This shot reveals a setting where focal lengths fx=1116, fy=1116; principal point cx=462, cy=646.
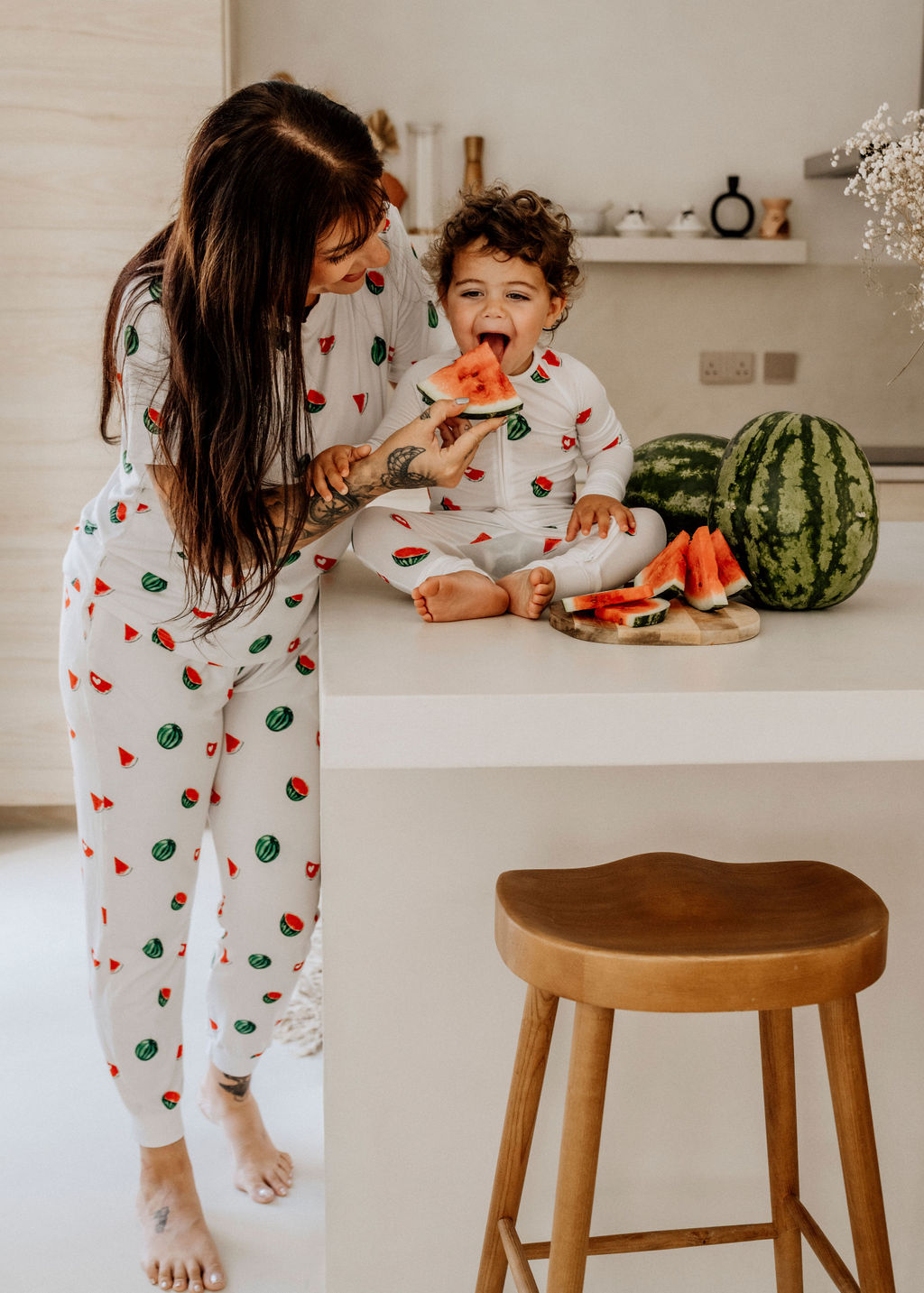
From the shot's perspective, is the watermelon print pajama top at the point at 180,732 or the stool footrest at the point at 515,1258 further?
the watermelon print pajama top at the point at 180,732

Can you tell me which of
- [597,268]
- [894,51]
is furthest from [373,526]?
[894,51]

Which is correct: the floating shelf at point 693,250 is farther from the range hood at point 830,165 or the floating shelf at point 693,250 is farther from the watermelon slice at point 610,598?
the watermelon slice at point 610,598

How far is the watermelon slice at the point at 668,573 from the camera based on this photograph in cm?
114

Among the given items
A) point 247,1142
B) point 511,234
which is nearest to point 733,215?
point 511,234

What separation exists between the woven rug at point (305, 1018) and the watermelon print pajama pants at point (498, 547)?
41.6 inches

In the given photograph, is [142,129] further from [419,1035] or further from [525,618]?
[419,1035]

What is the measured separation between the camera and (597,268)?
3914mm

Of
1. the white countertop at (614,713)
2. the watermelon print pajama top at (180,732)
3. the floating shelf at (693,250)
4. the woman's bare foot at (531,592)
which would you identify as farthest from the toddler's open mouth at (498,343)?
the floating shelf at (693,250)

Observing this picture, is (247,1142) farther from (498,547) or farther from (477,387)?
(477,387)

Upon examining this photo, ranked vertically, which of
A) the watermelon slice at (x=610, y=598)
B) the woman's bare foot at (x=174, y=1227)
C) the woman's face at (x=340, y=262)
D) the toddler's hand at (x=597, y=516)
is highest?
the woman's face at (x=340, y=262)

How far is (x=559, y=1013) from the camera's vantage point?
1.34m

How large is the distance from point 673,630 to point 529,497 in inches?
16.6

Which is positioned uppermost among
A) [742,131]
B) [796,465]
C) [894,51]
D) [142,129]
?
[894,51]

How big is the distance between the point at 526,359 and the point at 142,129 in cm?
195
